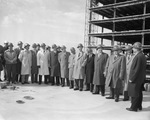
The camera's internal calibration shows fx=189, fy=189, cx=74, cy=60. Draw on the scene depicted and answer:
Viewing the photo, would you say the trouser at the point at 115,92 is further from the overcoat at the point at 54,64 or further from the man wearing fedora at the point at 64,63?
the overcoat at the point at 54,64

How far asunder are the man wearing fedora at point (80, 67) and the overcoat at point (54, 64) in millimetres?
1446

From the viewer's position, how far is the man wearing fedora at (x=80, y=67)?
8898 mm

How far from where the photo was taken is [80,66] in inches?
354

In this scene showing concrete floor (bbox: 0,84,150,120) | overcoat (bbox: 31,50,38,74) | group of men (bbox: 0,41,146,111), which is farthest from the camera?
overcoat (bbox: 31,50,38,74)

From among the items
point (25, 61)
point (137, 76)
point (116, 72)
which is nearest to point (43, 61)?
point (25, 61)

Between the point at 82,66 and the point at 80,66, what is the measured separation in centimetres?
15

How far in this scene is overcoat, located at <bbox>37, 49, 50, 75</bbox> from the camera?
10.4 metres

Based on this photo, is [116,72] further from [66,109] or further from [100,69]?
[66,109]

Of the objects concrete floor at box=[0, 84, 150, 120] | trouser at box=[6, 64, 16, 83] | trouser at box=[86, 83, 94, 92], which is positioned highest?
trouser at box=[6, 64, 16, 83]

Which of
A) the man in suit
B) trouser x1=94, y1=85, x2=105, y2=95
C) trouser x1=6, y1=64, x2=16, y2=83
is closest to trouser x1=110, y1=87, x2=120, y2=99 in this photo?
trouser x1=94, y1=85, x2=105, y2=95

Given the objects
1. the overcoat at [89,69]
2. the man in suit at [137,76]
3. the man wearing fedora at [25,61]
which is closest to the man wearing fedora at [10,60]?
the man wearing fedora at [25,61]

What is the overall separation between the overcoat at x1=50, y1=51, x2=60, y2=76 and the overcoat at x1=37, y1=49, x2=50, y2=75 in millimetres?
258

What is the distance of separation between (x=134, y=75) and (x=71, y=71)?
459cm

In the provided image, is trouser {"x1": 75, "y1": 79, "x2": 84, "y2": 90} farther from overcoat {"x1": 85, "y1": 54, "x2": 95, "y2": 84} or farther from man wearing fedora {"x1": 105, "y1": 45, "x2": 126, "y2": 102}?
man wearing fedora {"x1": 105, "y1": 45, "x2": 126, "y2": 102}
